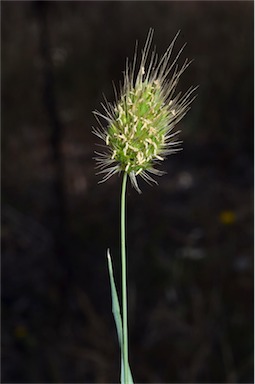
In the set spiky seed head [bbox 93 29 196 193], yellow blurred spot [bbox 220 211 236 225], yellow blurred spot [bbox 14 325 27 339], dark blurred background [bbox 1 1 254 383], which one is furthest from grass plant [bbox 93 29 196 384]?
yellow blurred spot [bbox 220 211 236 225]

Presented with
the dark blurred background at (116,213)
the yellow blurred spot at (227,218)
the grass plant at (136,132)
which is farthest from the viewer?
the yellow blurred spot at (227,218)

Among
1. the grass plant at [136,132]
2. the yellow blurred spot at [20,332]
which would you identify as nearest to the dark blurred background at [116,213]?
the yellow blurred spot at [20,332]

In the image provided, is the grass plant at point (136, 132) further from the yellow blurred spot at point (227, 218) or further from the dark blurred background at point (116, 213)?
the yellow blurred spot at point (227, 218)

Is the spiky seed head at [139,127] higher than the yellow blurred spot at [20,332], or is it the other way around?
the yellow blurred spot at [20,332]

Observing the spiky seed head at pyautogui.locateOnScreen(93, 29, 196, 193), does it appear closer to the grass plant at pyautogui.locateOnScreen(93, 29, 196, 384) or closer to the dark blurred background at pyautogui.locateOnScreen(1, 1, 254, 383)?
the grass plant at pyautogui.locateOnScreen(93, 29, 196, 384)

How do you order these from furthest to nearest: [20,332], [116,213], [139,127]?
[116,213], [20,332], [139,127]

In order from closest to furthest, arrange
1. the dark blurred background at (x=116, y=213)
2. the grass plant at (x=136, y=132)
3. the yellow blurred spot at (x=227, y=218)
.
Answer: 1. the grass plant at (x=136, y=132)
2. the dark blurred background at (x=116, y=213)
3. the yellow blurred spot at (x=227, y=218)

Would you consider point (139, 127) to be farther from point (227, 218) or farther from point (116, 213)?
point (116, 213)

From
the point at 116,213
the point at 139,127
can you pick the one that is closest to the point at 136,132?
the point at 139,127
